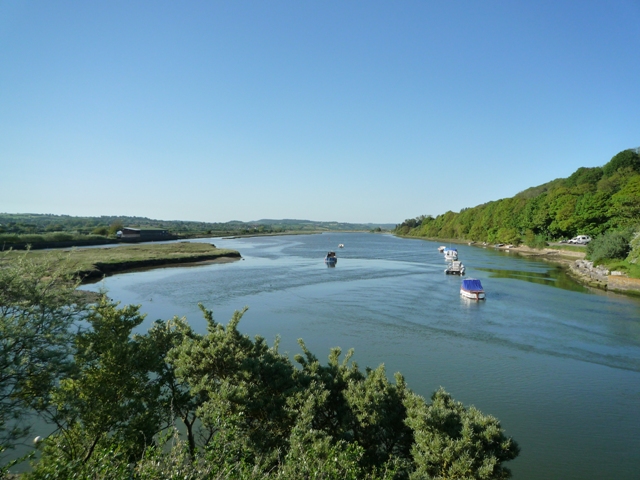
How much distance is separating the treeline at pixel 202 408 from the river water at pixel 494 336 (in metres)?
3.49

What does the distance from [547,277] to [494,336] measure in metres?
28.9

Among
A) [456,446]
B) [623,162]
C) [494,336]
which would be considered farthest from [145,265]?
[623,162]

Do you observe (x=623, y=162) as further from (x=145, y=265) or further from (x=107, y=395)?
(x=107, y=395)

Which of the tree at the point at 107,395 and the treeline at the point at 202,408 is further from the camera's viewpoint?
the tree at the point at 107,395

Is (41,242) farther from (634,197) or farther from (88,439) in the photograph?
(634,197)

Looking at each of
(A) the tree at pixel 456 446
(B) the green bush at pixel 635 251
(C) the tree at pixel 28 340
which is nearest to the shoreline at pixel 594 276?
(B) the green bush at pixel 635 251

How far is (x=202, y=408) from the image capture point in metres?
8.55

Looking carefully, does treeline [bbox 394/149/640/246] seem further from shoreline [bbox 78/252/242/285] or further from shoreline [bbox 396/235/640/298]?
shoreline [bbox 78/252/242/285]

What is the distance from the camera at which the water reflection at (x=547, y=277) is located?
42.9m

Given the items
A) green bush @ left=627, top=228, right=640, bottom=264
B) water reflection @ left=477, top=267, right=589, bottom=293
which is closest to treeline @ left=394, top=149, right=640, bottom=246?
green bush @ left=627, top=228, right=640, bottom=264

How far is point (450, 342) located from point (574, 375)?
21.2 feet

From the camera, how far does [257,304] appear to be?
112 feet

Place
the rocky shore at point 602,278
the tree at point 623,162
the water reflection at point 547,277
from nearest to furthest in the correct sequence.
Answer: the rocky shore at point 602,278
the water reflection at point 547,277
the tree at point 623,162

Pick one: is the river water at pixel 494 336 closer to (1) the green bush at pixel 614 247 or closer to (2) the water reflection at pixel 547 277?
(2) the water reflection at pixel 547 277
